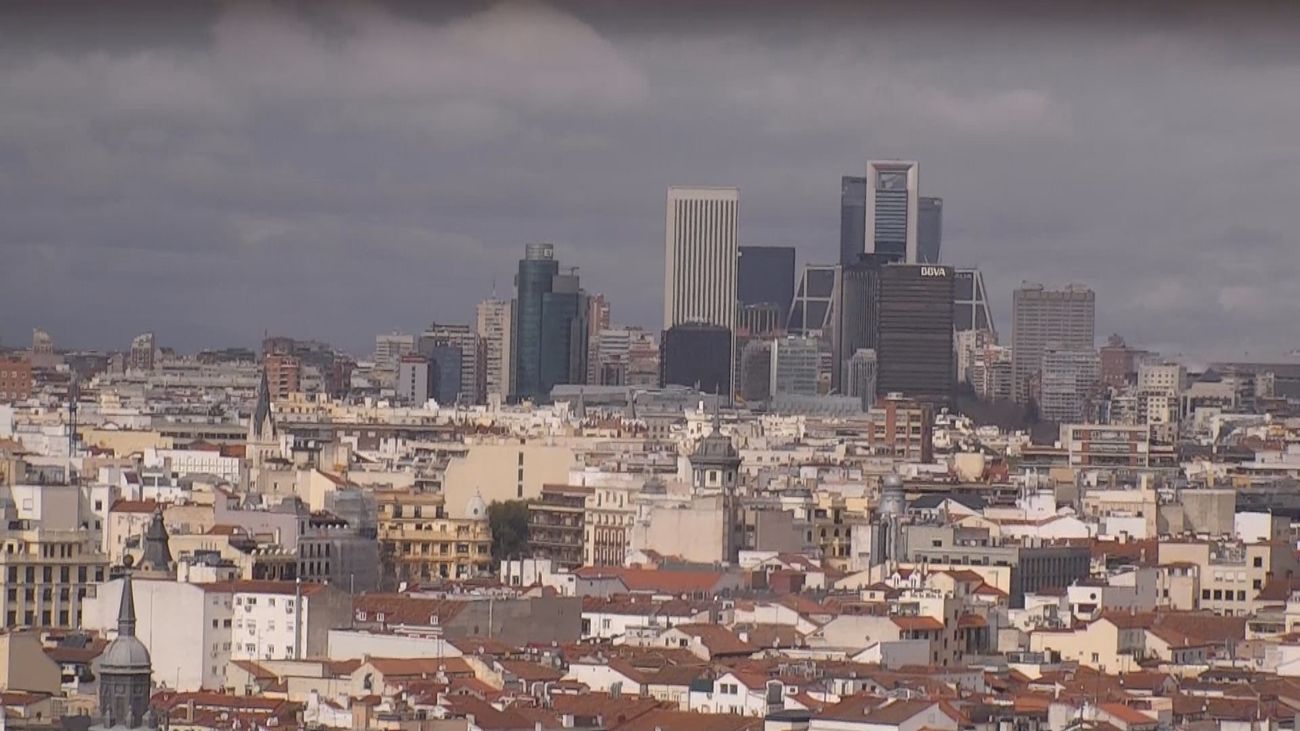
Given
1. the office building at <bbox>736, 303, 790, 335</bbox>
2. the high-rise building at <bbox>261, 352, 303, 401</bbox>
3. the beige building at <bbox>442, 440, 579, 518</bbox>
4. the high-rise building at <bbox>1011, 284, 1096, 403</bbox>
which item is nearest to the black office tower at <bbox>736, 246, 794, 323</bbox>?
the office building at <bbox>736, 303, 790, 335</bbox>

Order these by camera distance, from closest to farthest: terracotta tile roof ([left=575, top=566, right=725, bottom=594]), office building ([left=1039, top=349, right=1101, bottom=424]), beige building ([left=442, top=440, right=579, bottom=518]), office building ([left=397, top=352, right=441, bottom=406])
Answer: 1. terracotta tile roof ([left=575, top=566, right=725, bottom=594])
2. beige building ([left=442, top=440, right=579, bottom=518])
3. office building ([left=1039, top=349, right=1101, bottom=424])
4. office building ([left=397, top=352, right=441, bottom=406])

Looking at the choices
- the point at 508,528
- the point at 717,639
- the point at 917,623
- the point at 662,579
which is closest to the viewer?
the point at 717,639

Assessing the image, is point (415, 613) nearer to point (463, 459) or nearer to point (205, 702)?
point (205, 702)

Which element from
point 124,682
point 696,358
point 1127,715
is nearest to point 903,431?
point 696,358

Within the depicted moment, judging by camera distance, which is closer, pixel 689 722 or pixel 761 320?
pixel 689 722

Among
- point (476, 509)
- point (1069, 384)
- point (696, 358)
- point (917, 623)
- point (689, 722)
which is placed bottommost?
point (689, 722)

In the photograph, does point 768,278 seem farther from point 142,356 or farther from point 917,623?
point 917,623

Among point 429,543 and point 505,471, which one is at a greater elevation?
point 505,471

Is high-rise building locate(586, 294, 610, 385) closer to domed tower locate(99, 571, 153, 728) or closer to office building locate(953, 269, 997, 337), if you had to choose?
office building locate(953, 269, 997, 337)
